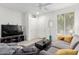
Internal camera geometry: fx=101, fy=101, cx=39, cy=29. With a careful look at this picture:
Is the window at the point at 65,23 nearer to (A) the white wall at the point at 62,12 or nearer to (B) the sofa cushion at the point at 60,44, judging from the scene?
(A) the white wall at the point at 62,12

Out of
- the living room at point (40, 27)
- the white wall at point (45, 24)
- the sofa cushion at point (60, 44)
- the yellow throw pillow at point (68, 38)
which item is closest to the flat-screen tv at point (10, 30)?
the living room at point (40, 27)

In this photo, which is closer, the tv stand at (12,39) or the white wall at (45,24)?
the tv stand at (12,39)

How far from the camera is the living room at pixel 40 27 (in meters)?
1.86

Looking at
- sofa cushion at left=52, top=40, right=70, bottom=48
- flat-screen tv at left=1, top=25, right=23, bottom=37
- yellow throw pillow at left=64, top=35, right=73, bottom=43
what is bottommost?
sofa cushion at left=52, top=40, right=70, bottom=48

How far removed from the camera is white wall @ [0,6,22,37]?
6.04 ft

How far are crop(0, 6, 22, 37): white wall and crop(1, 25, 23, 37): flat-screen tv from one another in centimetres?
8

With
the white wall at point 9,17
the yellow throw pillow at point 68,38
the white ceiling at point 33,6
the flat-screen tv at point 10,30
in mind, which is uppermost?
the white ceiling at point 33,6

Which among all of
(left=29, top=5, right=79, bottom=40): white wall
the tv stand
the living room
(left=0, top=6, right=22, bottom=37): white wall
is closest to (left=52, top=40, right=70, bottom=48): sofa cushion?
the living room

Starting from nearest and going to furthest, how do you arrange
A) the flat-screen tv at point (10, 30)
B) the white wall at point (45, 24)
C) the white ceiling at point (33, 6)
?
1. the white ceiling at point (33, 6)
2. the flat-screen tv at point (10, 30)
3. the white wall at point (45, 24)

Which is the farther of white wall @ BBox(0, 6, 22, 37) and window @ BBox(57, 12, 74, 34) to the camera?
window @ BBox(57, 12, 74, 34)

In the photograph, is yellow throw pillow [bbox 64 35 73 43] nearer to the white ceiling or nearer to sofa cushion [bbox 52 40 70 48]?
sofa cushion [bbox 52 40 70 48]

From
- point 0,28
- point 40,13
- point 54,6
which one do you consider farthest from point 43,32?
point 0,28
